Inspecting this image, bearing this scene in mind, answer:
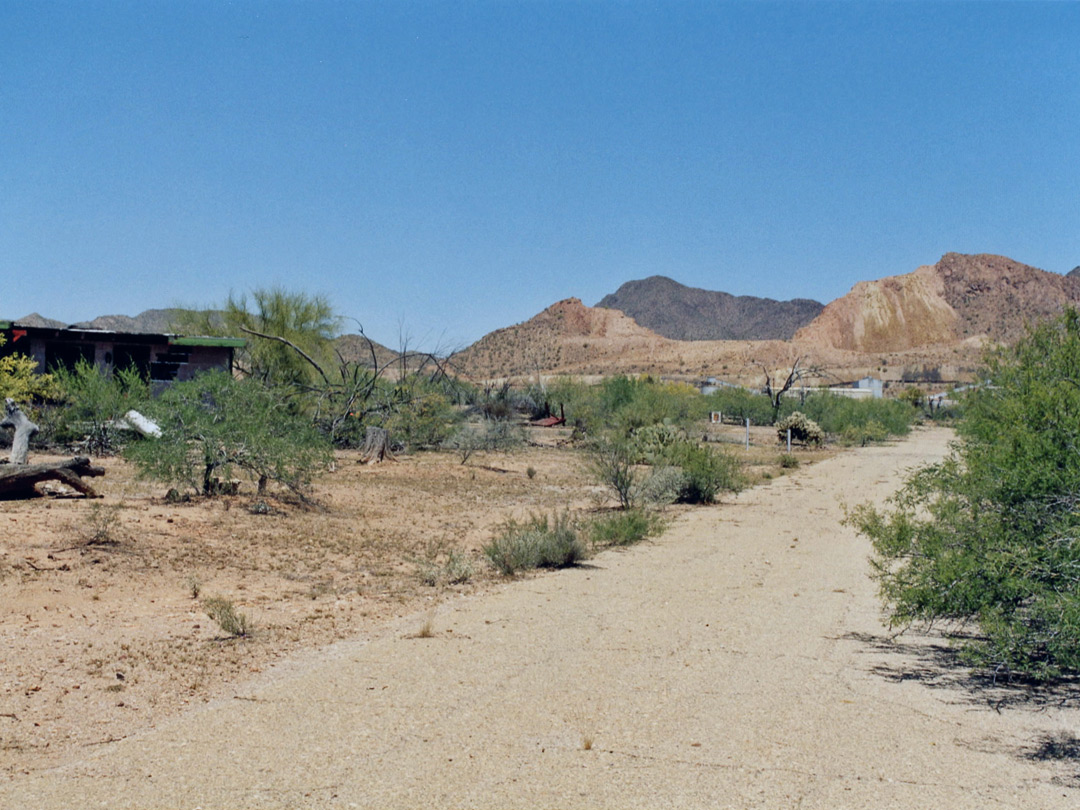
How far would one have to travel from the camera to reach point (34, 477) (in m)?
15.0

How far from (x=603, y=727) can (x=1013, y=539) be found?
3.28m

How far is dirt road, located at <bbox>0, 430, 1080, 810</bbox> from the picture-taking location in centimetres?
539

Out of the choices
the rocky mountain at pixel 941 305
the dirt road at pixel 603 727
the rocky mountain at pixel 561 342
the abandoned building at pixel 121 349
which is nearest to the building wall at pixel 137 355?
the abandoned building at pixel 121 349

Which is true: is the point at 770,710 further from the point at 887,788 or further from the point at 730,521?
the point at 730,521

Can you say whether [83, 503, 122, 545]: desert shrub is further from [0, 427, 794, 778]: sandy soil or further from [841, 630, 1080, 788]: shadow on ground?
[841, 630, 1080, 788]: shadow on ground

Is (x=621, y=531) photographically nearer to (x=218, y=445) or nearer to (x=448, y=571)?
(x=448, y=571)

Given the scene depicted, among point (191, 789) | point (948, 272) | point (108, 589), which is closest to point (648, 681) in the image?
point (191, 789)

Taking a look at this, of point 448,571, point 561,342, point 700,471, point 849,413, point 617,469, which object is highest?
point 561,342

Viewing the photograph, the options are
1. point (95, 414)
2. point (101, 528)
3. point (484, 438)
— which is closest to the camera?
point (101, 528)

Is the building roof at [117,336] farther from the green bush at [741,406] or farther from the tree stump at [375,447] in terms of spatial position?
the green bush at [741,406]

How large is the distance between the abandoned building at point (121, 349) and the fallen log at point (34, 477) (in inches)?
615

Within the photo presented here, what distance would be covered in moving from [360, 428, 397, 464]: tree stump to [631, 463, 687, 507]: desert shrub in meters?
7.92

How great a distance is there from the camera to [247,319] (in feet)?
150

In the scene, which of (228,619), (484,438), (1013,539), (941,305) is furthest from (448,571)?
(941,305)
